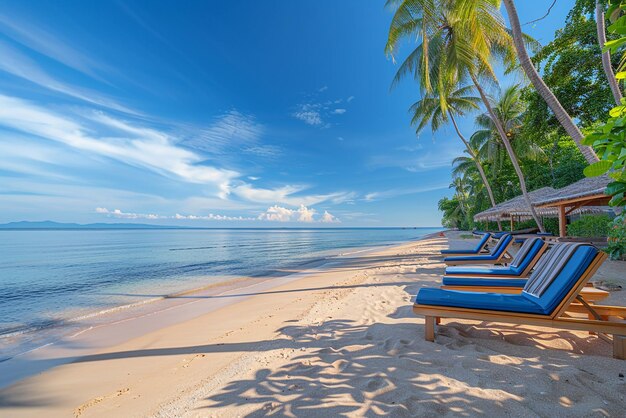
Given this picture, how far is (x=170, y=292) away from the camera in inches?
347

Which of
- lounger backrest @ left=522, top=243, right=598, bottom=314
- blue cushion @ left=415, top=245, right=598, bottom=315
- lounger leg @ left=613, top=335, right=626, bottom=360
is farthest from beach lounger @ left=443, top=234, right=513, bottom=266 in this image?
lounger leg @ left=613, top=335, right=626, bottom=360

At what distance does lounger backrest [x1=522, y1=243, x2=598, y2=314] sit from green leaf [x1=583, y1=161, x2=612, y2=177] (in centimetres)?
190

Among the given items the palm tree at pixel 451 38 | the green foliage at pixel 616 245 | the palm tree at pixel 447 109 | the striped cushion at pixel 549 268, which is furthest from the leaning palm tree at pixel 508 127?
the striped cushion at pixel 549 268

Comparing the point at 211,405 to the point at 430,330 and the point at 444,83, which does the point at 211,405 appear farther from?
the point at 444,83

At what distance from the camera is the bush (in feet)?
34.1

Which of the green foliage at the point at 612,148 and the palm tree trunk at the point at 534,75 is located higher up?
the palm tree trunk at the point at 534,75

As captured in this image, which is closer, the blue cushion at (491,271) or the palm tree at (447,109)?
the blue cushion at (491,271)

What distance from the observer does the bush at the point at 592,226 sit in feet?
34.1

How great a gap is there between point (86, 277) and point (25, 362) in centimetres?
961

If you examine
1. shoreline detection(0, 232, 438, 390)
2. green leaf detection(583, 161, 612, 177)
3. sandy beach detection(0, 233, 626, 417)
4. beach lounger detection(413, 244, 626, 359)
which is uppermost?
green leaf detection(583, 161, 612, 177)

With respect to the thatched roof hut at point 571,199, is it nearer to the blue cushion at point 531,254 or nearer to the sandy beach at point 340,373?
the blue cushion at point 531,254

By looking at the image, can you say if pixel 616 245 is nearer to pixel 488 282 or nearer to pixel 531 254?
pixel 531 254

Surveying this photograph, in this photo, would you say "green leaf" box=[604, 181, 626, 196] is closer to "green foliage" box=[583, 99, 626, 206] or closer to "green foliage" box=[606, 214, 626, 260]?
"green foliage" box=[583, 99, 626, 206]

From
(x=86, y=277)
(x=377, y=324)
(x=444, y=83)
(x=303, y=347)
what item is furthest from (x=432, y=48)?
(x=86, y=277)
